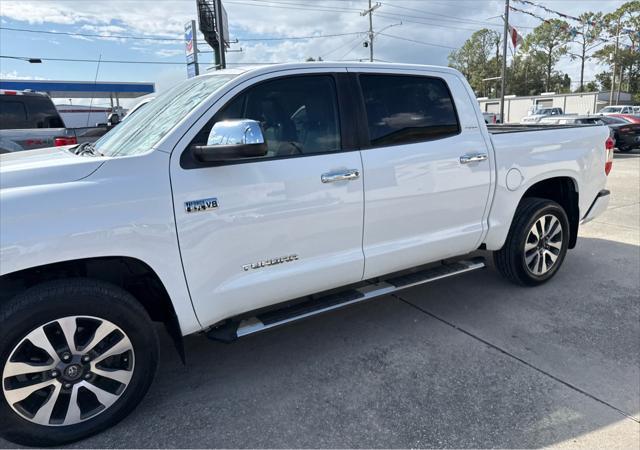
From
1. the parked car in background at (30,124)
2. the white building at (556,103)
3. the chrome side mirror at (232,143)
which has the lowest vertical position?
the chrome side mirror at (232,143)

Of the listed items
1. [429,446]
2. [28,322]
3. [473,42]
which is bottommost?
[429,446]

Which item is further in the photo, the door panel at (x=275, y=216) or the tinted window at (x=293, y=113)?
the tinted window at (x=293, y=113)

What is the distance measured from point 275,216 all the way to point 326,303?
2.51 ft

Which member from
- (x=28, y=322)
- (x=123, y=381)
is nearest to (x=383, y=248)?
(x=123, y=381)

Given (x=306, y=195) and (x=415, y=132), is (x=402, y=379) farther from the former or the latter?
(x=415, y=132)

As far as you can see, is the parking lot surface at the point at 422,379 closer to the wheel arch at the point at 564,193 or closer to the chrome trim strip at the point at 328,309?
the chrome trim strip at the point at 328,309

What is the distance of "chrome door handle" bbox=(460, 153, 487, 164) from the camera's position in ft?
11.6

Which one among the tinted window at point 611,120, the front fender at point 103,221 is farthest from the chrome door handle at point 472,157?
the tinted window at point 611,120

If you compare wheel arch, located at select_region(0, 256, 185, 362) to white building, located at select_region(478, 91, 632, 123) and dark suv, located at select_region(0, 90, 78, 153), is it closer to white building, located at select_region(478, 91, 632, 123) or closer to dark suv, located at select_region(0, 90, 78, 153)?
dark suv, located at select_region(0, 90, 78, 153)

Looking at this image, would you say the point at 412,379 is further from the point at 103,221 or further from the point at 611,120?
the point at 611,120

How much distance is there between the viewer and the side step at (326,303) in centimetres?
279

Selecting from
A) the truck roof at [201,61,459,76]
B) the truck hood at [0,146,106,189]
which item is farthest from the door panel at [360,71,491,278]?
the truck hood at [0,146,106,189]

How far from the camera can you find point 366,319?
151 inches

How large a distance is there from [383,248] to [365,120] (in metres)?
0.88
